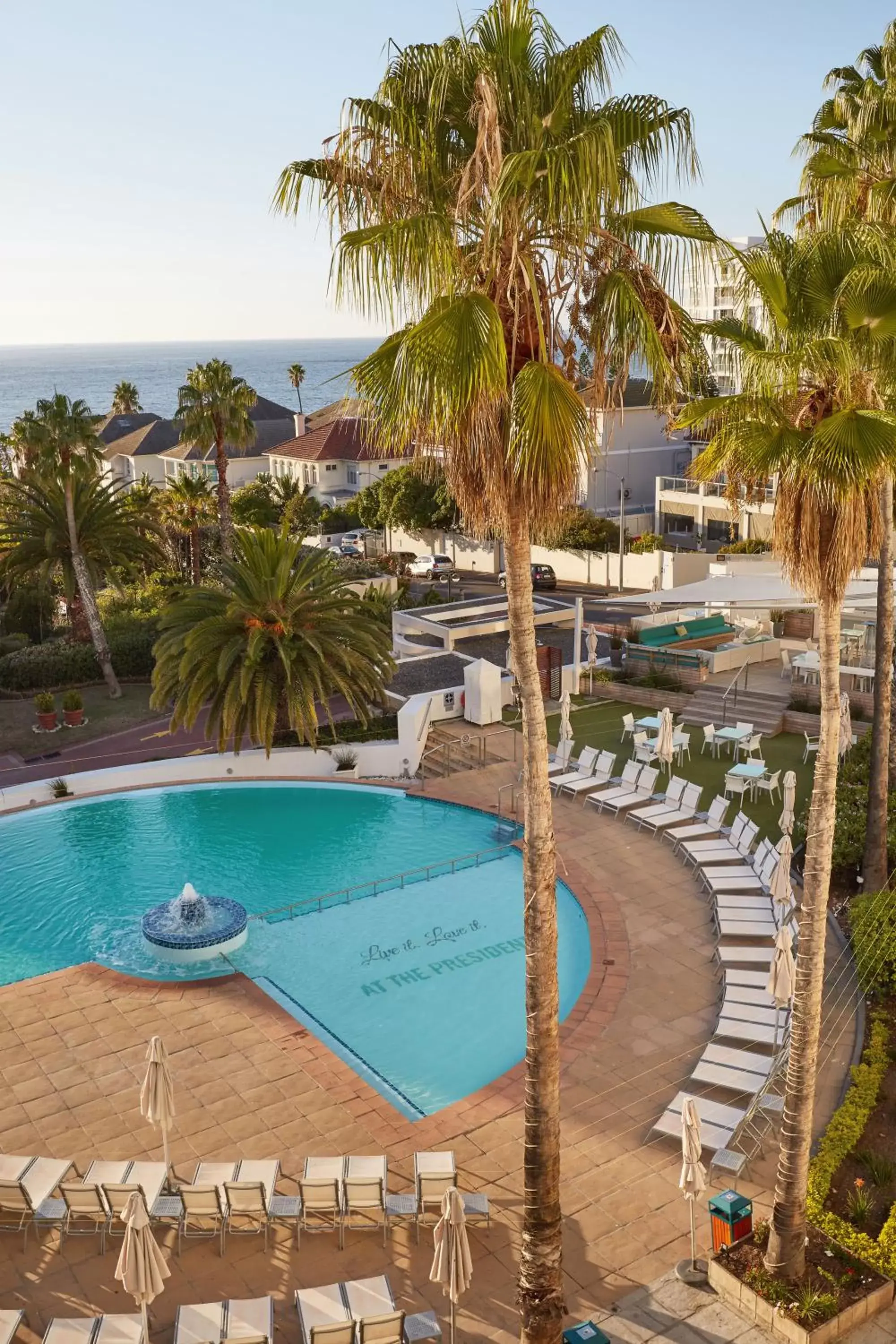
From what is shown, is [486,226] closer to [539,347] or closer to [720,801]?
[539,347]

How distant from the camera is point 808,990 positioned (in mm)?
9102

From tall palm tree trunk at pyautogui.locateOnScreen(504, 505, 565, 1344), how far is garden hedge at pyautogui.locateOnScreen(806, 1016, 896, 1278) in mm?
2622

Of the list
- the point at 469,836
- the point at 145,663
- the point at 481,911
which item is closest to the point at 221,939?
the point at 481,911

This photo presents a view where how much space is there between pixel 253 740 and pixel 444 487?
1699 cm

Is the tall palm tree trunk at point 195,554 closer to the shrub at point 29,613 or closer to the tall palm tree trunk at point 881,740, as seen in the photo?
the shrub at point 29,613

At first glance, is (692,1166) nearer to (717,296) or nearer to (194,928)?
(717,296)

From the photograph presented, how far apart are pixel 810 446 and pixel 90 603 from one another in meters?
27.5

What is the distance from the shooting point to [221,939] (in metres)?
17.0

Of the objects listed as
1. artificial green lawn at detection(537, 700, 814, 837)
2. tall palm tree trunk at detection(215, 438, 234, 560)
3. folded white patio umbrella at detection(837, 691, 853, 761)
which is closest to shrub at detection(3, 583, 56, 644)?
tall palm tree trunk at detection(215, 438, 234, 560)

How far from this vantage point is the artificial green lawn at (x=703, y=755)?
21156 millimetres

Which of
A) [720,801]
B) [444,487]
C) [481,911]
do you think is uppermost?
[444,487]

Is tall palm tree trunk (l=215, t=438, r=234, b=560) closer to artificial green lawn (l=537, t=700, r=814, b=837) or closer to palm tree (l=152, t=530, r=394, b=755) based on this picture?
palm tree (l=152, t=530, r=394, b=755)

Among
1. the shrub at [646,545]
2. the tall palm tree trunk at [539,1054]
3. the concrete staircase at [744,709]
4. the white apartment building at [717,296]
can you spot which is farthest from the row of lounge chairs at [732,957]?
the shrub at [646,545]

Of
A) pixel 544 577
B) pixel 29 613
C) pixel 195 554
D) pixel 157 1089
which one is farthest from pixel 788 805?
pixel 195 554
